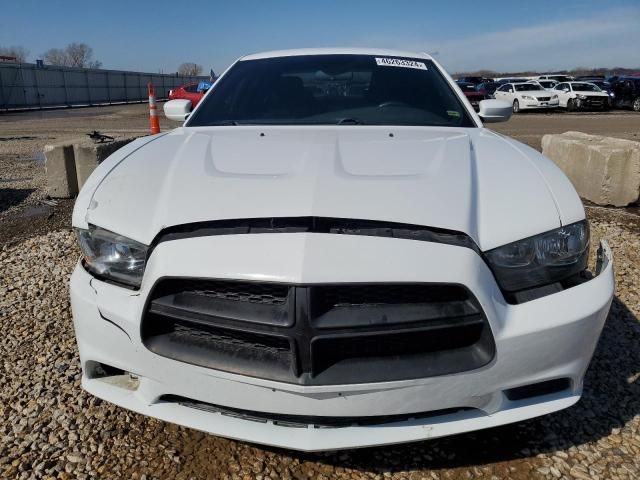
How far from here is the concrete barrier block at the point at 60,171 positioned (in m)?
6.05

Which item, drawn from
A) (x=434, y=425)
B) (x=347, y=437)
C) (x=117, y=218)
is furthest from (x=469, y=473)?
(x=117, y=218)

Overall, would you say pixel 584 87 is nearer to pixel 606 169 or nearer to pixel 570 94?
pixel 570 94

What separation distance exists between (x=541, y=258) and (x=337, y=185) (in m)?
0.75

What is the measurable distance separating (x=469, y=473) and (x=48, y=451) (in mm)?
1662

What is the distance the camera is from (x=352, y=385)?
1.60m

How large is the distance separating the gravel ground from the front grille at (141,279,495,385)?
0.58 metres

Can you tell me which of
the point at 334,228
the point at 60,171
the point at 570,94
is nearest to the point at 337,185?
the point at 334,228

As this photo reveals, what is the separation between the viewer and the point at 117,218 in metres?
1.87

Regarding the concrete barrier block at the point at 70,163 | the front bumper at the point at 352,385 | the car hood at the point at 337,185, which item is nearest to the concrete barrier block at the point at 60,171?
the concrete barrier block at the point at 70,163

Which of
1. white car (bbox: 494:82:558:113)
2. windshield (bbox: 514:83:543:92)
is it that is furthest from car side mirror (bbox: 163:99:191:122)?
windshield (bbox: 514:83:543:92)

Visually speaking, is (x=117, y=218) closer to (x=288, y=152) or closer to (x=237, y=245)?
(x=237, y=245)

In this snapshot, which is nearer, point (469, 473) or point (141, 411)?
point (141, 411)

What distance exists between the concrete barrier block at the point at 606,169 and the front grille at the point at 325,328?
16.7ft

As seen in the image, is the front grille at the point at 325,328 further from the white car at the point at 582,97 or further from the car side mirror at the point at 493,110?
the white car at the point at 582,97
